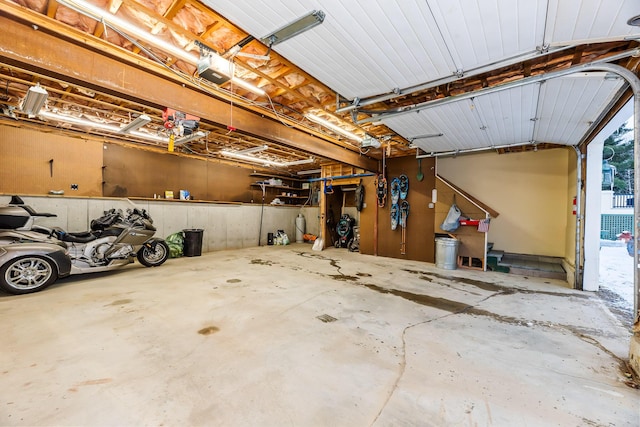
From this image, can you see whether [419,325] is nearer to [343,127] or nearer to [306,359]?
[306,359]

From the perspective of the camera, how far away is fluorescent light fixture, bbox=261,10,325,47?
6.24ft

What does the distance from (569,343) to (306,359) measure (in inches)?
99.7

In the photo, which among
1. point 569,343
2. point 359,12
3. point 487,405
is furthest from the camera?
point 569,343

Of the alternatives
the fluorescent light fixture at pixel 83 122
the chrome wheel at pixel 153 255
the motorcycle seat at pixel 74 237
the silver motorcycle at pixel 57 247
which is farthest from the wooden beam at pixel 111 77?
the chrome wheel at pixel 153 255

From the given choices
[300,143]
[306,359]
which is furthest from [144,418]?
[300,143]

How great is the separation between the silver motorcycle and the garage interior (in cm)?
25

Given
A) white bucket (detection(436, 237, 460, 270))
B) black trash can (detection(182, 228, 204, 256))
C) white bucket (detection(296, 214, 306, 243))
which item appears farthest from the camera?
white bucket (detection(296, 214, 306, 243))

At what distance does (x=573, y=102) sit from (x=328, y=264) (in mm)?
4813

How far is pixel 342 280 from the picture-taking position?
460 centimetres

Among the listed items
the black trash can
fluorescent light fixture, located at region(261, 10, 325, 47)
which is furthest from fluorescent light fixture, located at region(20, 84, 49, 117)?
the black trash can

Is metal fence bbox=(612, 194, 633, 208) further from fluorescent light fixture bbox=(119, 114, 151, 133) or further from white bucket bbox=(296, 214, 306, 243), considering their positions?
fluorescent light fixture bbox=(119, 114, 151, 133)

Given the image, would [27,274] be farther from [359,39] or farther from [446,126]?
[446,126]

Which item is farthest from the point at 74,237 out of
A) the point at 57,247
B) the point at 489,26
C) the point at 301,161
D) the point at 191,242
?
the point at 489,26

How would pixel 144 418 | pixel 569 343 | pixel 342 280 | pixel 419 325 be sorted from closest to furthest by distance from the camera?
pixel 144 418 → pixel 569 343 → pixel 419 325 → pixel 342 280
